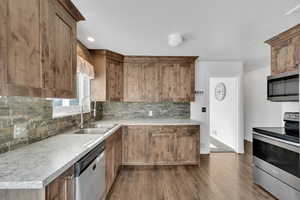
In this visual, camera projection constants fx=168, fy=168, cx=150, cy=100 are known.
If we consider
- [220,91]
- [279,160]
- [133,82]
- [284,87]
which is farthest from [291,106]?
[133,82]

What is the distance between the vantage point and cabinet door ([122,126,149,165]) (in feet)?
11.1

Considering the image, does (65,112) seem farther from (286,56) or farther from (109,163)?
(286,56)

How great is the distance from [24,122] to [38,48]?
2.50 feet

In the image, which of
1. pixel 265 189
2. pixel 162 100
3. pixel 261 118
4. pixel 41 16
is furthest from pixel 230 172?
pixel 41 16

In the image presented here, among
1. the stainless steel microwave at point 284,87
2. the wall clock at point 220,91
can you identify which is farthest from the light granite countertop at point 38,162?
the wall clock at point 220,91

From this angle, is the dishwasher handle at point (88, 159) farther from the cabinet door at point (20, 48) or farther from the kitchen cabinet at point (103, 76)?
the kitchen cabinet at point (103, 76)

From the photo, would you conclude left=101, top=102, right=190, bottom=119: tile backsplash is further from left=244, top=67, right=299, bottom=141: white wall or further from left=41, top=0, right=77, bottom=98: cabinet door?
left=244, top=67, right=299, bottom=141: white wall

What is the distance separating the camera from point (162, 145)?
3.43 m

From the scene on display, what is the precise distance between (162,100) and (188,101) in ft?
1.98

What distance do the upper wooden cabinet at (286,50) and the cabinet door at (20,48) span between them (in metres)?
2.99

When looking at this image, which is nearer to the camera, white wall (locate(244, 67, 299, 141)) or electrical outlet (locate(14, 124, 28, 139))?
electrical outlet (locate(14, 124, 28, 139))

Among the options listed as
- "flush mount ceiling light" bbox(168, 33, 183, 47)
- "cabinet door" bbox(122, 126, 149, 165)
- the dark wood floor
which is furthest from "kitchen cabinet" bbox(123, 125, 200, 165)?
"flush mount ceiling light" bbox(168, 33, 183, 47)

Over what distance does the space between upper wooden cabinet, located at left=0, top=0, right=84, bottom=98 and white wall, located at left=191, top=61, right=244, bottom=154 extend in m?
3.13

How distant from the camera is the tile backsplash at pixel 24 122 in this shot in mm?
1373
